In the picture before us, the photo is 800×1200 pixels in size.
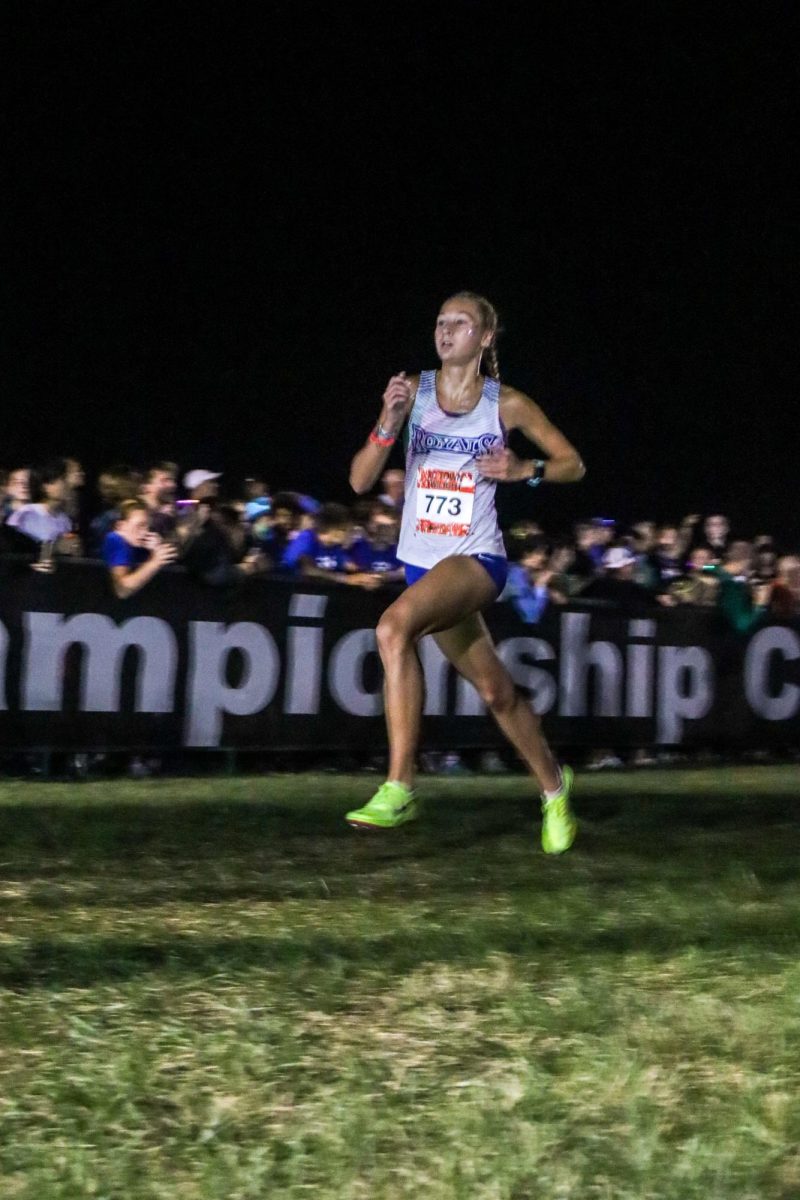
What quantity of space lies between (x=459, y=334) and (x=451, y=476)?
53cm

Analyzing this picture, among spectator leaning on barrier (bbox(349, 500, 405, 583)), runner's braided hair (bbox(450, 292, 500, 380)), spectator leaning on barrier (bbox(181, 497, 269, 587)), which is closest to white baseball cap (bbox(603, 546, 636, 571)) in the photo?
spectator leaning on barrier (bbox(349, 500, 405, 583))

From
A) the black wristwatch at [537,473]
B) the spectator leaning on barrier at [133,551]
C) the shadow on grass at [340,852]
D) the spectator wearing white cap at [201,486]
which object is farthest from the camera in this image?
the spectator wearing white cap at [201,486]

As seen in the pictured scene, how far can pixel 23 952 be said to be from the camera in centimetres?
396

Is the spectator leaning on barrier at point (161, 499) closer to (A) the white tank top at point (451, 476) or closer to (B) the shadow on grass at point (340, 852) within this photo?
(B) the shadow on grass at point (340, 852)

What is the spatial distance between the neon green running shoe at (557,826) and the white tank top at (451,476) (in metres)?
0.97

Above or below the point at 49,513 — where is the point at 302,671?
below

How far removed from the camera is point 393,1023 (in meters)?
3.36

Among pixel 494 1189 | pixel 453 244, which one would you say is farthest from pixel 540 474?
pixel 453 244

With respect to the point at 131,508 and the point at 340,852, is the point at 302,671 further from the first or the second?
the point at 340,852

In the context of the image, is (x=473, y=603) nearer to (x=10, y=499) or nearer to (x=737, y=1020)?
(x=737, y=1020)

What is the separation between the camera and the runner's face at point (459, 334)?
20.7ft

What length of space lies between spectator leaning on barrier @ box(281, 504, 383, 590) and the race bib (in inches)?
205

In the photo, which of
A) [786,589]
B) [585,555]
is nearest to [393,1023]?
[585,555]

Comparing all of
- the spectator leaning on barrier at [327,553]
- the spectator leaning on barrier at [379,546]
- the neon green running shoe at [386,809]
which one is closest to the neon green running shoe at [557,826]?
the neon green running shoe at [386,809]
